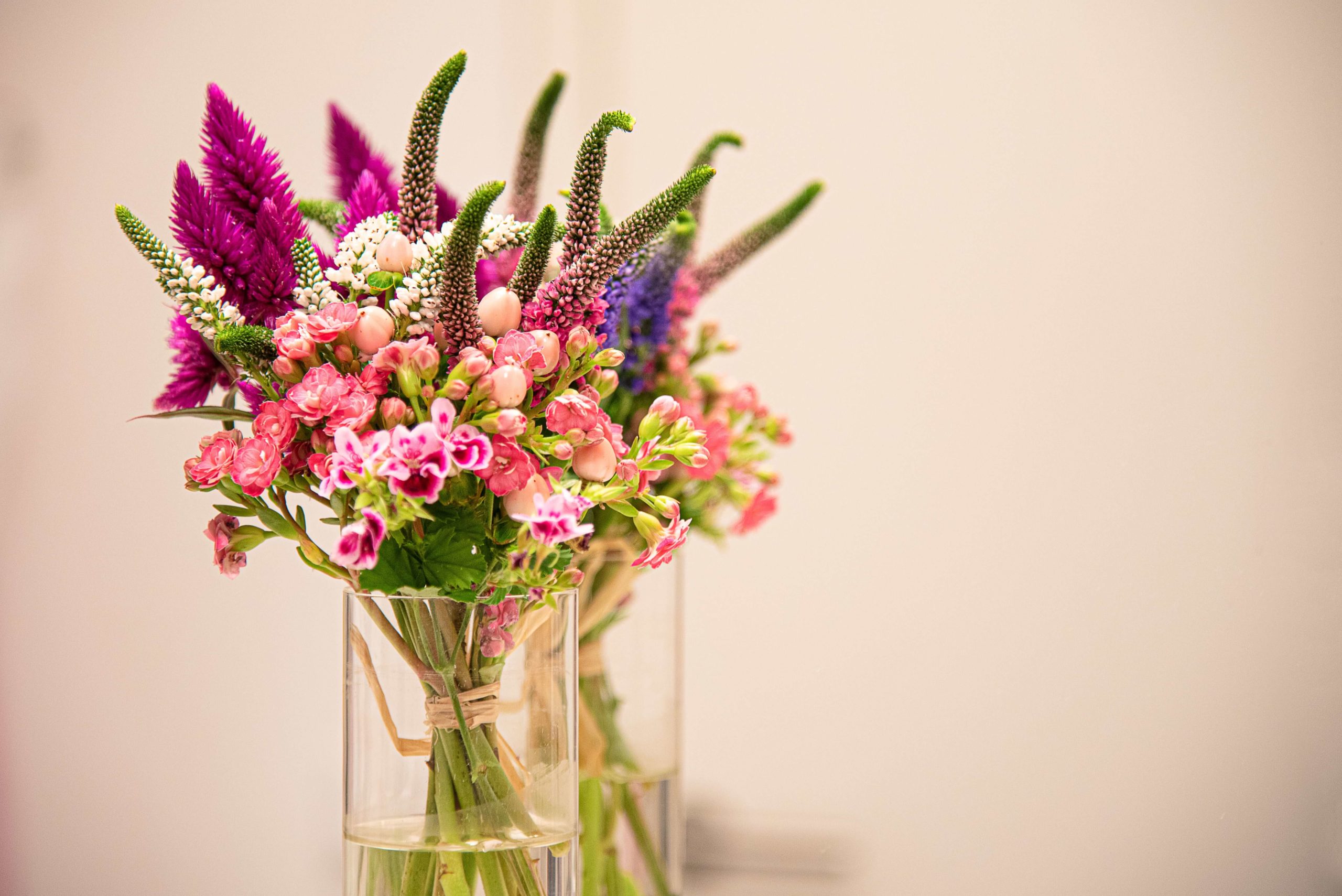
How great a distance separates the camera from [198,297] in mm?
598

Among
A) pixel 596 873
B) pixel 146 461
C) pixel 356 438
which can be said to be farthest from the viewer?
pixel 146 461

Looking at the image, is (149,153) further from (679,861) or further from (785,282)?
(679,861)

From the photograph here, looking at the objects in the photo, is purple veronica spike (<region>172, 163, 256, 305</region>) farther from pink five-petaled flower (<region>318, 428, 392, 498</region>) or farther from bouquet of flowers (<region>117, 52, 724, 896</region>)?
pink five-petaled flower (<region>318, 428, 392, 498</region>)

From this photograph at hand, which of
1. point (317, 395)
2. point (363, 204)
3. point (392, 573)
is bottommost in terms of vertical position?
point (392, 573)

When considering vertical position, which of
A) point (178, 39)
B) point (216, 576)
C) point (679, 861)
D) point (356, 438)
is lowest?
point (679, 861)

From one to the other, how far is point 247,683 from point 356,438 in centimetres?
72

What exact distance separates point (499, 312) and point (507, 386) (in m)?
0.06

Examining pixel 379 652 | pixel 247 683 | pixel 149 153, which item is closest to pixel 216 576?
pixel 247 683

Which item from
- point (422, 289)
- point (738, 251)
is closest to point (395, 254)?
point (422, 289)

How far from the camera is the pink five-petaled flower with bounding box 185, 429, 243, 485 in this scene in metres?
0.61

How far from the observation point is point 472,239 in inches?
23.2

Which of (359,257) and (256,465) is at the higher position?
(359,257)

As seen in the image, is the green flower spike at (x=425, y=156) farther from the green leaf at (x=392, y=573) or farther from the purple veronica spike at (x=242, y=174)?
the green leaf at (x=392, y=573)

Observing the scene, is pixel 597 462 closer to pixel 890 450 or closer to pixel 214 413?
pixel 214 413
